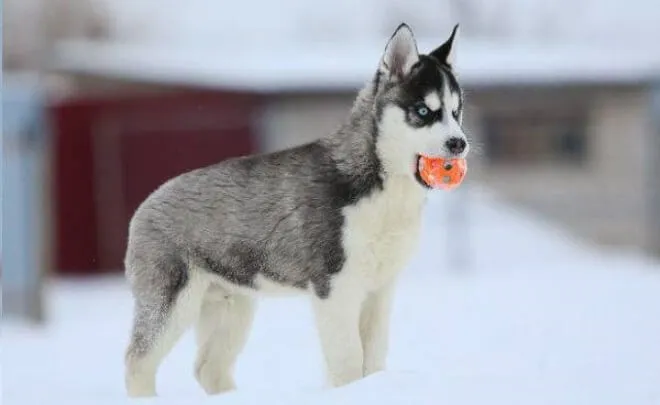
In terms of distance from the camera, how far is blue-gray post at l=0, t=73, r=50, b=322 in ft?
42.6

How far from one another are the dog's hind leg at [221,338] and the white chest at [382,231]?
965 millimetres

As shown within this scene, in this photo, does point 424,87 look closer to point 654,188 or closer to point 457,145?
point 457,145

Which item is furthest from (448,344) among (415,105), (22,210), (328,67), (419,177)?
A: (328,67)

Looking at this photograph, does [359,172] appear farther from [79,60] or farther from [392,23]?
[392,23]

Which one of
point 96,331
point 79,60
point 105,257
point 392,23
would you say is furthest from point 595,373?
point 392,23

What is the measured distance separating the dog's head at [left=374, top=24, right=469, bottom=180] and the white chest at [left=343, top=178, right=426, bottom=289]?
0.13 metres

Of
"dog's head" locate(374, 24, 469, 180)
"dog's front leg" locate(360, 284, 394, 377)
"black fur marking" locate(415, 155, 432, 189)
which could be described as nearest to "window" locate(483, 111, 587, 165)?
"dog's front leg" locate(360, 284, 394, 377)

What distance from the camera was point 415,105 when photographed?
5188 mm

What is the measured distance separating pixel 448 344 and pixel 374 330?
2599 mm

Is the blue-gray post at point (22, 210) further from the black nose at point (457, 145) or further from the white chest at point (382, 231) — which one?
the black nose at point (457, 145)

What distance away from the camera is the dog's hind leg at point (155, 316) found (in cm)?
573

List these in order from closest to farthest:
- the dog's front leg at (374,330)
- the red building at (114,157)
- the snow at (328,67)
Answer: the dog's front leg at (374,330) → the red building at (114,157) → the snow at (328,67)

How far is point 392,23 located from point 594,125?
1273 cm

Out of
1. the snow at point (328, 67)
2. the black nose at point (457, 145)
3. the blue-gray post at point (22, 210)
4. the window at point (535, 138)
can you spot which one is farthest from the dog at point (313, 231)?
the window at point (535, 138)
